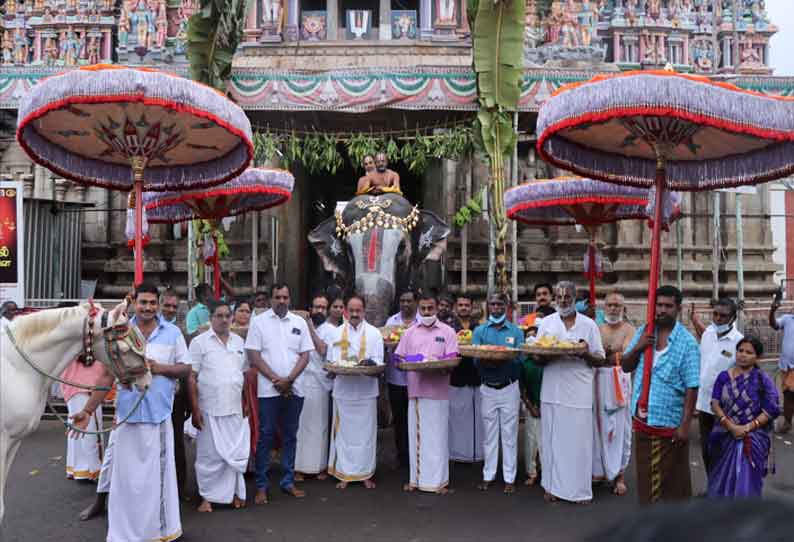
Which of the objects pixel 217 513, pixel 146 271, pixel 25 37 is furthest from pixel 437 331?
pixel 25 37

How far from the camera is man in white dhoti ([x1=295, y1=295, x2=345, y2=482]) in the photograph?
643cm

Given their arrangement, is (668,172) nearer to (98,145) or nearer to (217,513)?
(217,513)

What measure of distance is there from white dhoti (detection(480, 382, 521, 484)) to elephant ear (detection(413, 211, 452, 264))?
3.61 meters

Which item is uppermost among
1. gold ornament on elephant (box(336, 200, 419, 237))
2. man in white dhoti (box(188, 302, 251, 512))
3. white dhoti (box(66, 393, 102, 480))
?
gold ornament on elephant (box(336, 200, 419, 237))

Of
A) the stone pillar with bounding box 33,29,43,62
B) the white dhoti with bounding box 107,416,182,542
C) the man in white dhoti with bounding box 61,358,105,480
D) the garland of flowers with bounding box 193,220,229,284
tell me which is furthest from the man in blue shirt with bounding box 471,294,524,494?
the stone pillar with bounding box 33,29,43,62

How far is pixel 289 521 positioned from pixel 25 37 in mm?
17623

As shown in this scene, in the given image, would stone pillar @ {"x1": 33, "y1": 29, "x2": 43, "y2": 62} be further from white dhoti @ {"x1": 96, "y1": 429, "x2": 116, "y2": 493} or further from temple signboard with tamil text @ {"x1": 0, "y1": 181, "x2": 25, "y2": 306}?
white dhoti @ {"x1": 96, "y1": 429, "x2": 116, "y2": 493}

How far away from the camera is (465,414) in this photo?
6.86 m

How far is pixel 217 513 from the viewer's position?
5.46 metres

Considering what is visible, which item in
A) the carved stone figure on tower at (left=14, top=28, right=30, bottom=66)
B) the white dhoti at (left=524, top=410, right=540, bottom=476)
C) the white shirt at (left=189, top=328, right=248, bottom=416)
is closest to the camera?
the white shirt at (left=189, top=328, right=248, bottom=416)

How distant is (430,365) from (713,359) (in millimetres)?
2475

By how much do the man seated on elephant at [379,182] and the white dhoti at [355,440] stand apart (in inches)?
163

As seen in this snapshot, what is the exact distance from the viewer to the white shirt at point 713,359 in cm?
612

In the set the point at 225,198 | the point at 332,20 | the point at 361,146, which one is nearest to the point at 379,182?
the point at 361,146
